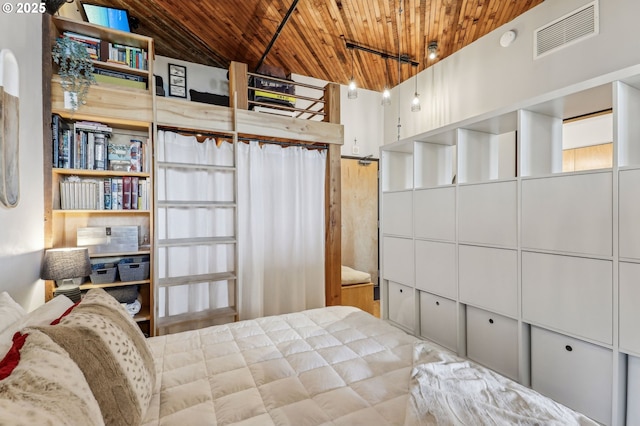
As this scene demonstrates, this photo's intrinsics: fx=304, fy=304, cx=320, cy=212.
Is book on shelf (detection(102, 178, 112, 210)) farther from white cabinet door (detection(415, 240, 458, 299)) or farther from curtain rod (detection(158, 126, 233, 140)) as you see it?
white cabinet door (detection(415, 240, 458, 299))

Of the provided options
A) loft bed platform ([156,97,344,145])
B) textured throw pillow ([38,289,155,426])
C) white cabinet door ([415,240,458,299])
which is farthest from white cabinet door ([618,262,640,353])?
loft bed platform ([156,97,344,145])

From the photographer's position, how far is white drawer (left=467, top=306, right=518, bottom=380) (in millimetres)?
1963

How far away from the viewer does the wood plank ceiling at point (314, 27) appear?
295 centimetres

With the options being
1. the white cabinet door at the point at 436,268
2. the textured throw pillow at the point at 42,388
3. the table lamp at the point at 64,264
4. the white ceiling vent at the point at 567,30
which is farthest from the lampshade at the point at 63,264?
the white ceiling vent at the point at 567,30

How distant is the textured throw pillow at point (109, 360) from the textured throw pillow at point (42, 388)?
0.17 feet

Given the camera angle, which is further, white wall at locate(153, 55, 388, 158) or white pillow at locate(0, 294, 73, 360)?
white wall at locate(153, 55, 388, 158)

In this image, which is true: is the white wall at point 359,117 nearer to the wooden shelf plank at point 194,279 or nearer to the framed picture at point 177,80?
the framed picture at point 177,80

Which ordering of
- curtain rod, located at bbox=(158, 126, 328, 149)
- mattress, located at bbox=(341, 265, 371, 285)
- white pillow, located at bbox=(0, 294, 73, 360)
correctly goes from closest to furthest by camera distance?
white pillow, located at bbox=(0, 294, 73, 360)
curtain rod, located at bbox=(158, 126, 328, 149)
mattress, located at bbox=(341, 265, 371, 285)

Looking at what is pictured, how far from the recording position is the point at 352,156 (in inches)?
181

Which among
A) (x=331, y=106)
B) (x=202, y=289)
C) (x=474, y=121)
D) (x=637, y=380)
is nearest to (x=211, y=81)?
(x=331, y=106)

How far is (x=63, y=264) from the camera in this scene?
2.06m

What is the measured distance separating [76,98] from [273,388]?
99.3 inches

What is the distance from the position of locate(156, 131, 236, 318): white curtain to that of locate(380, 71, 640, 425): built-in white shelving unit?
169 centimetres

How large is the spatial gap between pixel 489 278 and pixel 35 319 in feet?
8.09
